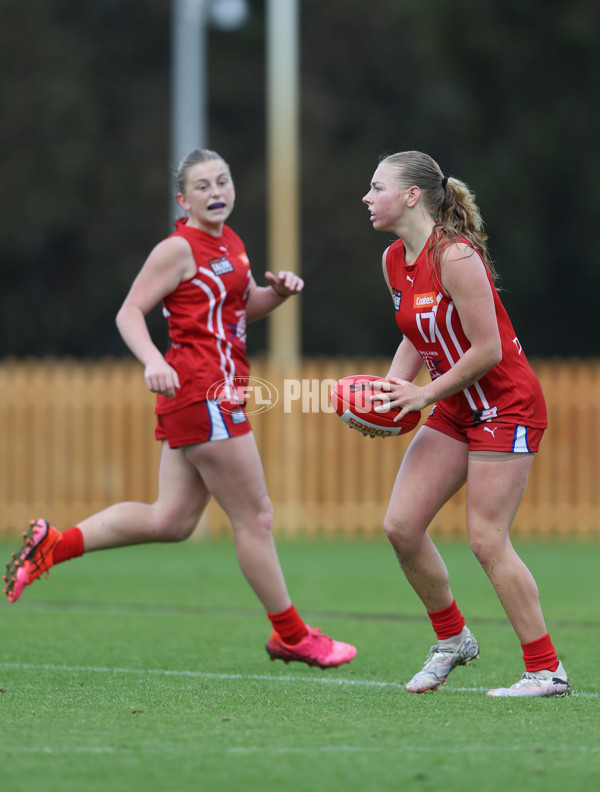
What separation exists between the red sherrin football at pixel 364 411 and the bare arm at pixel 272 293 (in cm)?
103

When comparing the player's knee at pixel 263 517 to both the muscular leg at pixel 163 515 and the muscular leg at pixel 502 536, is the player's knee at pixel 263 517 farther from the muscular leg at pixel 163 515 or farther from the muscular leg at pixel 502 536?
the muscular leg at pixel 502 536

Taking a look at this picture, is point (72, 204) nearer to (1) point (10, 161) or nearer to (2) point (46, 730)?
(1) point (10, 161)

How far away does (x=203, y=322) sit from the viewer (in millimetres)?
6172

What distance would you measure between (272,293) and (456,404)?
1400 mm

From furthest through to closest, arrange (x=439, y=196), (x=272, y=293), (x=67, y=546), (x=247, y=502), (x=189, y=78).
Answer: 1. (x=189, y=78)
2. (x=272, y=293)
3. (x=67, y=546)
4. (x=247, y=502)
5. (x=439, y=196)

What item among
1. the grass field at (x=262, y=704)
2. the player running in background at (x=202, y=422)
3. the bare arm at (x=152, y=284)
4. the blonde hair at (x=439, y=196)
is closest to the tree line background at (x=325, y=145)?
the grass field at (x=262, y=704)

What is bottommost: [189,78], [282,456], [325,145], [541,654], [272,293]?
[282,456]

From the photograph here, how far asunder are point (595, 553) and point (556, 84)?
16.1m

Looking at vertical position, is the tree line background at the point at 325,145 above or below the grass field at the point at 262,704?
above

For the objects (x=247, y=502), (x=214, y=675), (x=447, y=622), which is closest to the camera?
(x=447, y=622)

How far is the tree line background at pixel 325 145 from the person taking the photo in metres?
28.0

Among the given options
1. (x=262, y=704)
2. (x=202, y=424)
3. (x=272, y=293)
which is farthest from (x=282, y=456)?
(x=262, y=704)

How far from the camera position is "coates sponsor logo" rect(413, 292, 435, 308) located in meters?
5.36

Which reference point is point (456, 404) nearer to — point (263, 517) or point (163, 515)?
point (263, 517)
